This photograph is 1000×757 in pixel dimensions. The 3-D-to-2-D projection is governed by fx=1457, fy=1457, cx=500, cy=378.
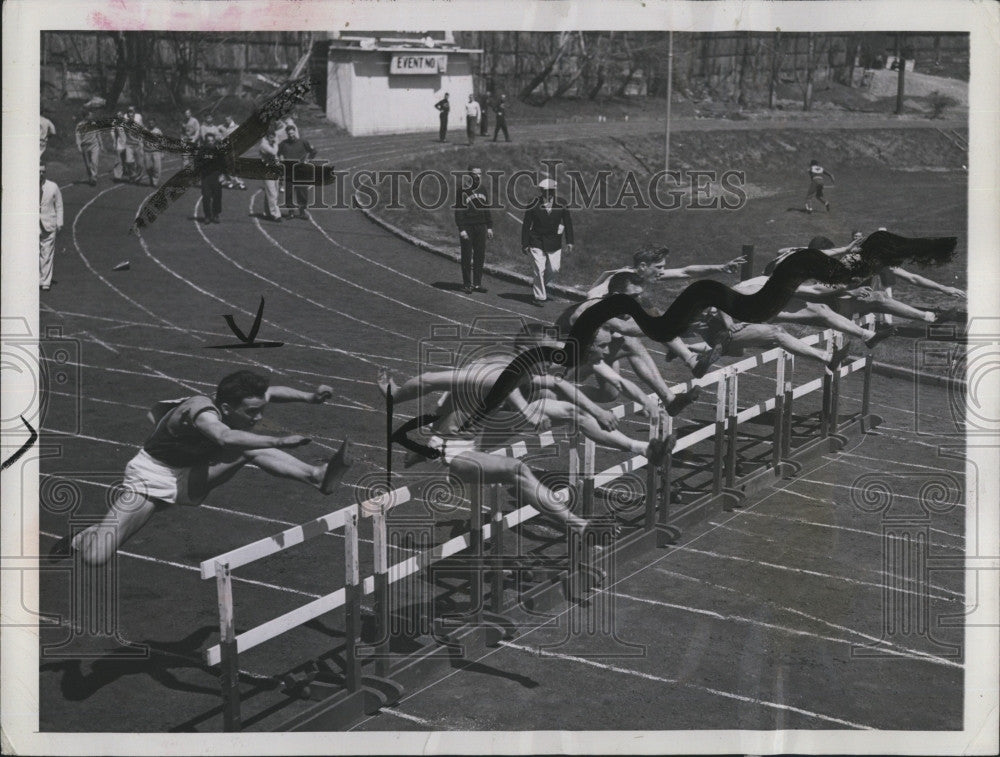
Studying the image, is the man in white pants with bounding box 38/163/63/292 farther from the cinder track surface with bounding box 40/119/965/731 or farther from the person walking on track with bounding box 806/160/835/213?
the person walking on track with bounding box 806/160/835/213

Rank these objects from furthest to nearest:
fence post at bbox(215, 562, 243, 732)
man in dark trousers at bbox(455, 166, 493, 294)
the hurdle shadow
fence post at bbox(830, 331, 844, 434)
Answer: fence post at bbox(830, 331, 844, 434)
man in dark trousers at bbox(455, 166, 493, 294)
the hurdle shadow
fence post at bbox(215, 562, 243, 732)

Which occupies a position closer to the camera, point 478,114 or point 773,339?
point 478,114

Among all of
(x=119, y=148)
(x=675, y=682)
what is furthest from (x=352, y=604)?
(x=119, y=148)

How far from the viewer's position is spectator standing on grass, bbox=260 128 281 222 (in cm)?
1045

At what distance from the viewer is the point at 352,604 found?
9.41 metres

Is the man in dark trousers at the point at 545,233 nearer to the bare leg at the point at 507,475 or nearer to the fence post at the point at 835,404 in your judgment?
the bare leg at the point at 507,475

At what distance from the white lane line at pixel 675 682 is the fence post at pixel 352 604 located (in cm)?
126

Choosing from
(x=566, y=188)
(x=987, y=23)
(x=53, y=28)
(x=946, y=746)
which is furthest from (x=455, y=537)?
(x=987, y=23)

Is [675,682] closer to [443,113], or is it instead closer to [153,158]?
[443,113]

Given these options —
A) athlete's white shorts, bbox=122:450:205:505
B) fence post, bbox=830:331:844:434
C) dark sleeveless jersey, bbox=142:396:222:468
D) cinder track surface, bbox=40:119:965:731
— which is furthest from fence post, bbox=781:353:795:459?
athlete's white shorts, bbox=122:450:205:505

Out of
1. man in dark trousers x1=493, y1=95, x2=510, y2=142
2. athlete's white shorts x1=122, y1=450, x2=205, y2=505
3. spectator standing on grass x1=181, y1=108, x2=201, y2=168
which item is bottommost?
athlete's white shorts x1=122, y1=450, x2=205, y2=505

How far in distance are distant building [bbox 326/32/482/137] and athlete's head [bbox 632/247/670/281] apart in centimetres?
161

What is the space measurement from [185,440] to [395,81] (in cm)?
309

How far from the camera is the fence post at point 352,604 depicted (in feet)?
30.5
